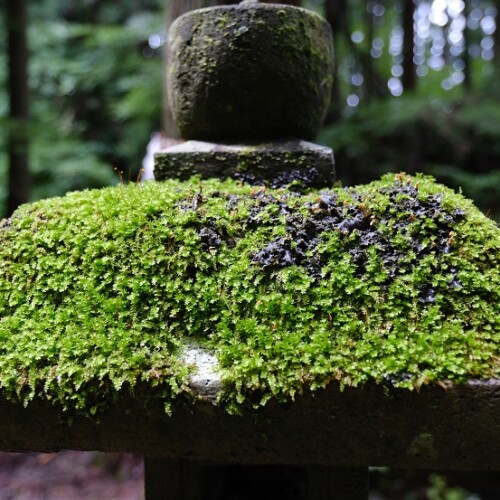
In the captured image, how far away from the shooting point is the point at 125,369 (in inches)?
37.8

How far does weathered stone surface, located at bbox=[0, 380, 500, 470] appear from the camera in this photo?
35.2 inches

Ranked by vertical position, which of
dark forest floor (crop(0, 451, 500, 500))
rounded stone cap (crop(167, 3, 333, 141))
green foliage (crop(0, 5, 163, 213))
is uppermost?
rounded stone cap (crop(167, 3, 333, 141))

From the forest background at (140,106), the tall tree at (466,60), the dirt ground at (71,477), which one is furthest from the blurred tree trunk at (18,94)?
the tall tree at (466,60)

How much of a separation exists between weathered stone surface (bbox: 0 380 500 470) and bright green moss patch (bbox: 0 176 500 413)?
35 mm

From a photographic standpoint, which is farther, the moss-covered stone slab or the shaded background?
the shaded background

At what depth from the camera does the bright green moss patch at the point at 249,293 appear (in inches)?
37.2

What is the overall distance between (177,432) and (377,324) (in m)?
0.48

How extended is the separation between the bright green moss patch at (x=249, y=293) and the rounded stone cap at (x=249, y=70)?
40 cm

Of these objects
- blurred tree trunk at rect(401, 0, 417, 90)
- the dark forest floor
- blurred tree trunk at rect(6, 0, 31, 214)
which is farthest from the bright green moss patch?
blurred tree trunk at rect(401, 0, 417, 90)

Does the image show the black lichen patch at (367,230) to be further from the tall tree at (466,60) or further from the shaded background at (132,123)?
the tall tree at (466,60)

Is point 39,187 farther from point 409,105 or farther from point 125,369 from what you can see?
point 125,369

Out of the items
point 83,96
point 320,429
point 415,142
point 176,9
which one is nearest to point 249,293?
point 320,429

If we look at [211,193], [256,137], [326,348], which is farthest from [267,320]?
[256,137]

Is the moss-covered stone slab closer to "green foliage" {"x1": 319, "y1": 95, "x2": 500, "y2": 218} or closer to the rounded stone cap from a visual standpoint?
the rounded stone cap
